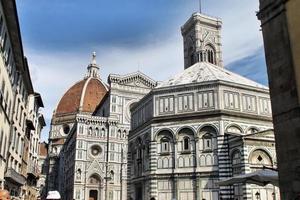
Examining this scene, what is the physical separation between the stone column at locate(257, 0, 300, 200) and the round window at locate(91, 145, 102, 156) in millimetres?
47166

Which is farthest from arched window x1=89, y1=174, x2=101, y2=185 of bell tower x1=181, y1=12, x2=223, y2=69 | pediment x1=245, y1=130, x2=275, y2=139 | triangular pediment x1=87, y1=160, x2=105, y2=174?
pediment x1=245, y1=130, x2=275, y2=139

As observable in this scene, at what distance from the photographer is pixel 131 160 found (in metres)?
34.7

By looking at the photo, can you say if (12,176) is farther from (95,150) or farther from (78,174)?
(95,150)

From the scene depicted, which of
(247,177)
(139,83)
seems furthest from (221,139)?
(139,83)

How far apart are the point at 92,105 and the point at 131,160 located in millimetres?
49041

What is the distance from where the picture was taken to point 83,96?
8369cm

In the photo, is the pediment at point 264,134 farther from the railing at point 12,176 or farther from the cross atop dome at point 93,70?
the cross atop dome at point 93,70

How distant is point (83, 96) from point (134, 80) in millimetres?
24933

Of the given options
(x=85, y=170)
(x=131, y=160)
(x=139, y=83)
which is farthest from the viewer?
(x=139, y=83)

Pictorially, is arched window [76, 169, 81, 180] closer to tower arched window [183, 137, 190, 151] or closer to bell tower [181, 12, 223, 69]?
bell tower [181, 12, 223, 69]

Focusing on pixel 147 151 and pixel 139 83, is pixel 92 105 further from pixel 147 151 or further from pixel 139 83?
pixel 147 151

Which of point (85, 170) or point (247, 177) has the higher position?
point (85, 170)

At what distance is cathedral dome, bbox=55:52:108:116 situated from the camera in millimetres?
82250

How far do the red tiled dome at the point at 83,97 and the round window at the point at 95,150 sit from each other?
2648 centimetres
